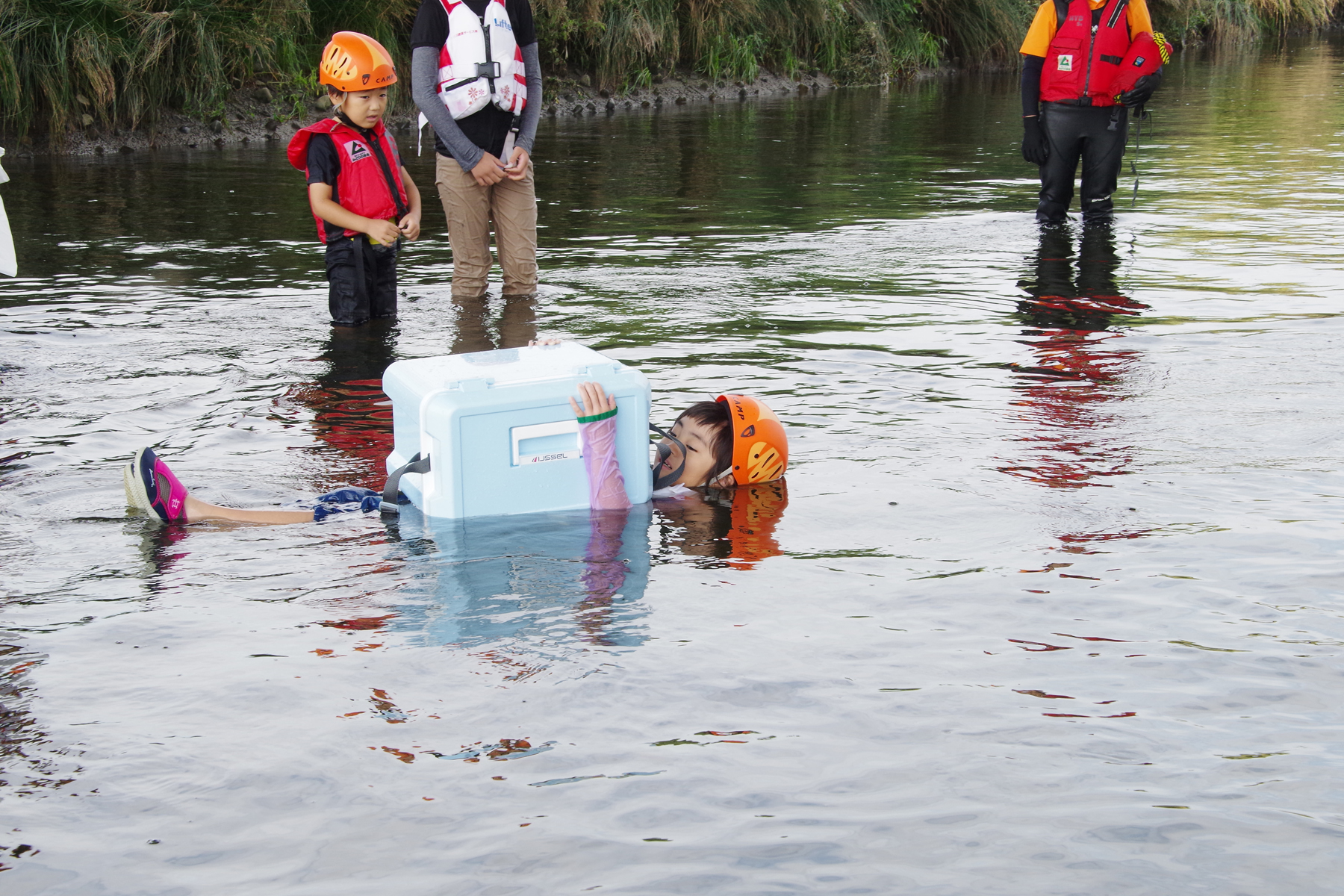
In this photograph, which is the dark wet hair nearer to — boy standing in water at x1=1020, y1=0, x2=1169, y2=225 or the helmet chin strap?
the helmet chin strap

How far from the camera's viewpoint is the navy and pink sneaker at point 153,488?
4.97m

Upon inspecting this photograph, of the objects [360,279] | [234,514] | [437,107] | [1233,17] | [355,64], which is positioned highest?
[1233,17]

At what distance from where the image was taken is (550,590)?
4.52 metres

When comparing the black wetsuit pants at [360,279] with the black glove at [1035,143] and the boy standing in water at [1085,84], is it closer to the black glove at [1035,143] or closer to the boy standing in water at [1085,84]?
the boy standing in water at [1085,84]

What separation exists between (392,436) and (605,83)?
19.8 metres

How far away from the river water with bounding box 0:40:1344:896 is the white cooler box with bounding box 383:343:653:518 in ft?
0.43

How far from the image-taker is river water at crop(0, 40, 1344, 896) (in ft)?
10.1

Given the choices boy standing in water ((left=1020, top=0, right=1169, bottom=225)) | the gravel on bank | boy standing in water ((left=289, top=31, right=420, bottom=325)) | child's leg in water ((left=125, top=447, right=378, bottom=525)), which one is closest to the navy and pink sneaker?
child's leg in water ((left=125, top=447, right=378, bottom=525))

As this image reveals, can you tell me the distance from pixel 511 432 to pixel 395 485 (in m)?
0.54

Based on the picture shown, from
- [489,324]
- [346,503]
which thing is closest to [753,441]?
[346,503]

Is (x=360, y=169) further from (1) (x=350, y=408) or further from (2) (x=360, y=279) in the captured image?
(1) (x=350, y=408)

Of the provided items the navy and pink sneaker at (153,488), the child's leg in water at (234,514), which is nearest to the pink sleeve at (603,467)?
the child's leg in water at (234,514)

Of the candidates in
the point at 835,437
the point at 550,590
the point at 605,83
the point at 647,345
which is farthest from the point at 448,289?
the point at 605,83

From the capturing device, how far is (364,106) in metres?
7.69
